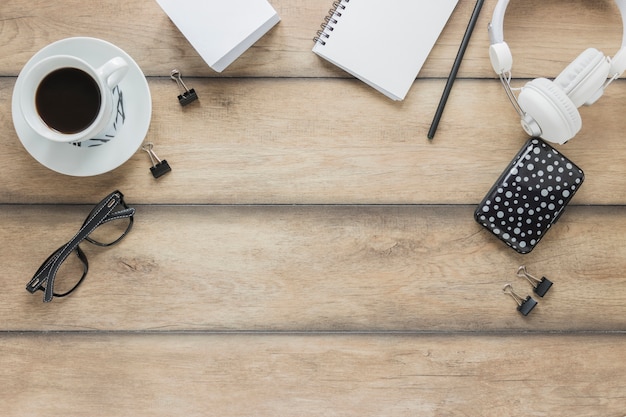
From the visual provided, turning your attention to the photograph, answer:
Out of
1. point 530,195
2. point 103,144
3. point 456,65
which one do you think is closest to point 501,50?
point 456,65

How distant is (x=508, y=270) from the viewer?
885mm

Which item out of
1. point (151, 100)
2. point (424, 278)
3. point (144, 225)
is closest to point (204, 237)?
point (144, 225)

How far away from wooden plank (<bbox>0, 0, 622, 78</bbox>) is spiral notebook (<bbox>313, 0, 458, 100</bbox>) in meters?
0.02

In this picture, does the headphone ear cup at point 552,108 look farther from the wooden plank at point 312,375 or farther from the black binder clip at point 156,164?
the black binder clip at point 156,164

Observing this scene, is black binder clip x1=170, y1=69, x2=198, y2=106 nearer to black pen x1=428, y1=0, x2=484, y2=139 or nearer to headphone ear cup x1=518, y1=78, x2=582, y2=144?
black pen x1=428, y1=0, x2=484, y2=139

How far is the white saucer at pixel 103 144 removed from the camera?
32.3 inches

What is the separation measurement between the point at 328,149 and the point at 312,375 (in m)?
0.35

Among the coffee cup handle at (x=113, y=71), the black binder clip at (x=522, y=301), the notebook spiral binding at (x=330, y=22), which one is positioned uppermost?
the notebook spiral binding at (x=330, y=22)

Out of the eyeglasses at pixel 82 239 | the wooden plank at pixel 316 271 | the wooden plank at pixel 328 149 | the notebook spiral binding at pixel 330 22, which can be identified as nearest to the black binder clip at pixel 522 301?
the wooden plank at pixel 316 271

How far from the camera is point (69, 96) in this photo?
78cm

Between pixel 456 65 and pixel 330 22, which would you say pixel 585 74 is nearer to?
pixel 456 65

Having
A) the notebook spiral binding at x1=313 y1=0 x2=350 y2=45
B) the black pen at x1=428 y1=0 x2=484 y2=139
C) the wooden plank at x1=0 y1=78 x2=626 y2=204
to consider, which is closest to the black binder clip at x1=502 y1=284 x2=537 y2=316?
the wooden plank at x1=0 y1=78 x2=626 y2=204

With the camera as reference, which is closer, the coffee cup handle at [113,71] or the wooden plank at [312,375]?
the coffee cup handle at [113,71]

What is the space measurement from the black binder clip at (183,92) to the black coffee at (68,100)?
0.13m
